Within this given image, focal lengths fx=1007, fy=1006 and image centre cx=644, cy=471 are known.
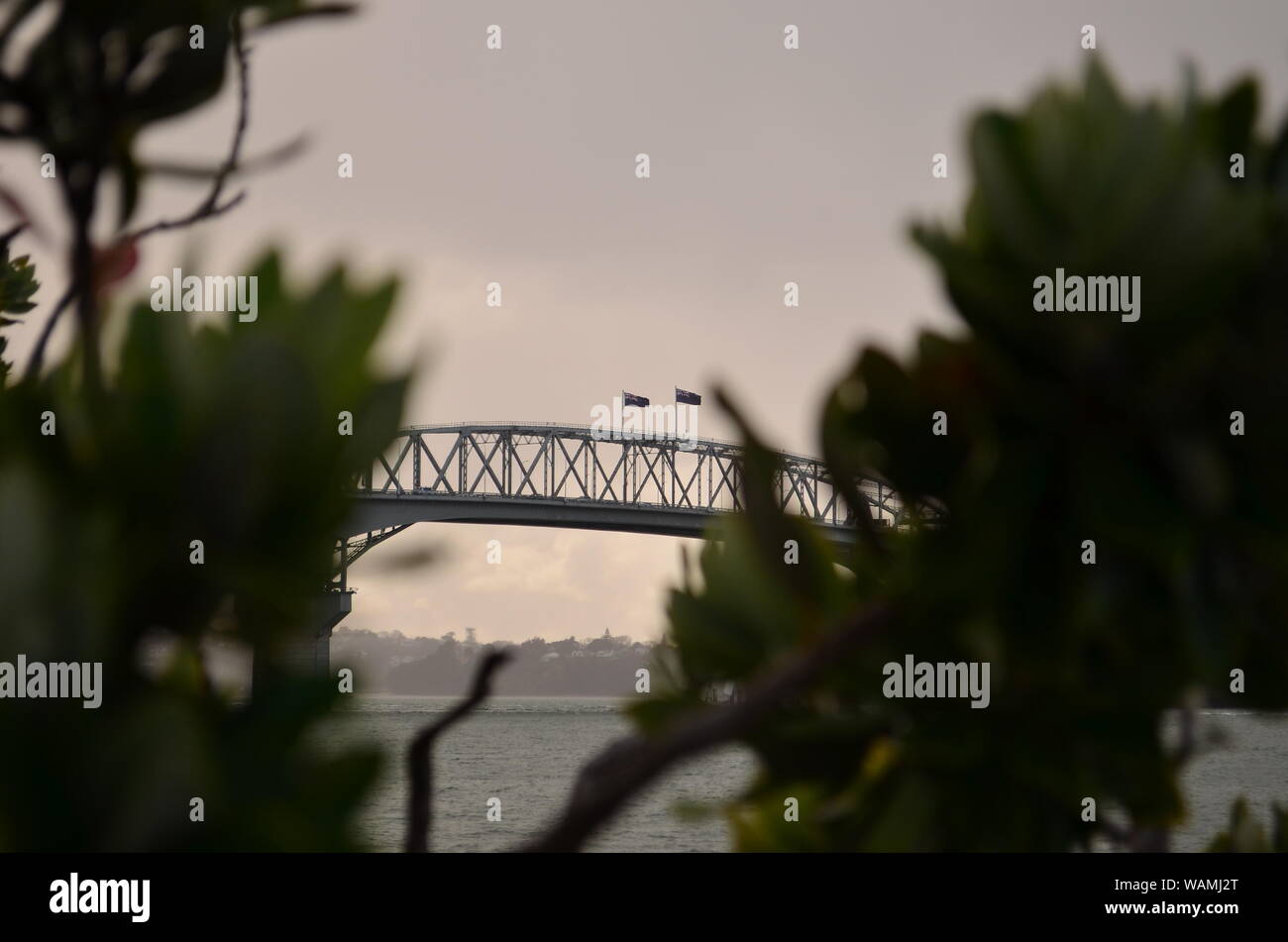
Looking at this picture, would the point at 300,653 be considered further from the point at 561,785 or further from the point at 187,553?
the point at 561,785

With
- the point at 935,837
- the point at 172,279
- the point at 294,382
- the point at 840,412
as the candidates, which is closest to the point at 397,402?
the point at 294,382

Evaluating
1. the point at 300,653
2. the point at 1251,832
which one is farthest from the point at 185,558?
the point at 1251,832

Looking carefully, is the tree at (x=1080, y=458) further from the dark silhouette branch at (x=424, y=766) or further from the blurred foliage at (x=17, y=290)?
the blurred foliage at (x=17, y=290)
